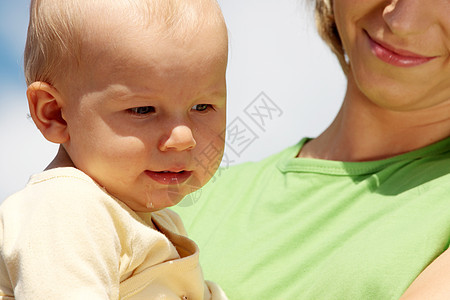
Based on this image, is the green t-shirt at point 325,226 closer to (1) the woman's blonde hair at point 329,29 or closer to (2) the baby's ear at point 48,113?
(2) the baby's ear at point 48,113

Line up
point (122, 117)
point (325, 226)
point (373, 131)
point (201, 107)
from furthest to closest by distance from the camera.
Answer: point (373, 131), point (325, 226), point (201, 107), point (122, 117)

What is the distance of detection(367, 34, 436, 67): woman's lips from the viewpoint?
2.17m

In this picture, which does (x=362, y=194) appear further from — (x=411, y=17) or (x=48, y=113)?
(x=48, y=113)

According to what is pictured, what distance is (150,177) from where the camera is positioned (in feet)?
4.88

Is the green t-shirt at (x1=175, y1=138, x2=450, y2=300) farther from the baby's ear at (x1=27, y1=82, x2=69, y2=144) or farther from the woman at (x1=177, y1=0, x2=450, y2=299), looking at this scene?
the baby's ear at (x1=27, y1=82, x2=69, y2=144)

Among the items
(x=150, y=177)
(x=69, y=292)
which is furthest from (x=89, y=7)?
(x=69, y=292)

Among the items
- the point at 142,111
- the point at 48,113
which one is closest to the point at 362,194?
the point at 142,111

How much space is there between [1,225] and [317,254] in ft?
3.11

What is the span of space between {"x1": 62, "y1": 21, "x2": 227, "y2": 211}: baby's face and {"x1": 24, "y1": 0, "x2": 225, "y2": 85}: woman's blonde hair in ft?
0.11

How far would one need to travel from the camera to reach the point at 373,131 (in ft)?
8.22

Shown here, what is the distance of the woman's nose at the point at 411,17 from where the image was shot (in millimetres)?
2092

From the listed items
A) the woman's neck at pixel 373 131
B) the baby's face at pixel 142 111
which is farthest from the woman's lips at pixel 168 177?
the woman's neck at pixel 373 131

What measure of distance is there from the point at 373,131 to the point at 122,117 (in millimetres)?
1324

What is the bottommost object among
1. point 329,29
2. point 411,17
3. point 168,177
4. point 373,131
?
point 373,131
